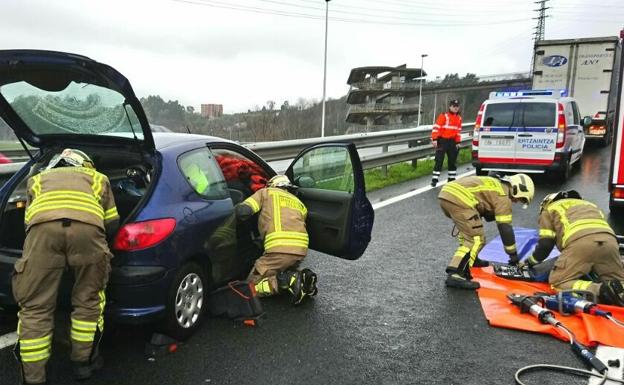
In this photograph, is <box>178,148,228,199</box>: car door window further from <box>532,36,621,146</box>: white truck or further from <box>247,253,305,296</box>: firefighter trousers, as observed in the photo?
<box>532,36,621,146</box>: white truck

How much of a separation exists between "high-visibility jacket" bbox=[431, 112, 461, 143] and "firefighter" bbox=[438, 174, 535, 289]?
5.44 m

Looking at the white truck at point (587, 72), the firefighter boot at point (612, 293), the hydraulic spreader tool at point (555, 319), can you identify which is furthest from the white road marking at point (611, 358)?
the white truck at point (587, 72)

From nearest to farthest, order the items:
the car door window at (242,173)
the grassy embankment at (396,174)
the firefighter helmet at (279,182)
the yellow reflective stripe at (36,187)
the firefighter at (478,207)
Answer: the yellow reflective stripe at (36,187) → the firefighter helmet at (279,182) → the car door window at (242,173) → the firefighter at (478,207) → the grassy embankment at (396,174)

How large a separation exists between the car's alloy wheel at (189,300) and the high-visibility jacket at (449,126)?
26.0 feet

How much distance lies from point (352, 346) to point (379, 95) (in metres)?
83.3

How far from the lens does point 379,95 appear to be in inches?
3322

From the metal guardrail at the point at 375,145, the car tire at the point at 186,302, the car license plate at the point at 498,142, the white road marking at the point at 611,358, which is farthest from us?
the car license plate at the point at 498,142

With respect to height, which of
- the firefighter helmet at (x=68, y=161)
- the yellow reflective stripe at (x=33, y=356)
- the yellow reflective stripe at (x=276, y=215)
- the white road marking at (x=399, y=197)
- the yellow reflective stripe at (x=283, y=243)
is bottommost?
the yellow reflective stripe at (x=33, y=356)

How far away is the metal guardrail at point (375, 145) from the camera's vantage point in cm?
786

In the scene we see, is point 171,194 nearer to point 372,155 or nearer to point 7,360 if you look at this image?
point 7,360

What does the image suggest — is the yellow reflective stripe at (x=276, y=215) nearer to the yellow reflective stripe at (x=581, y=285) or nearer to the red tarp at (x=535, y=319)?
the red tarp at (x=535, y=319)

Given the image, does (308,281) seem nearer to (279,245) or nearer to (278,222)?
(279,245)

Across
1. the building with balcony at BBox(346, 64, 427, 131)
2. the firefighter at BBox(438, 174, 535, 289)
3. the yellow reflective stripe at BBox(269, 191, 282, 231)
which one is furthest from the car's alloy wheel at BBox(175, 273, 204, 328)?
the building with balcony at BBox(346, 64, 427, 131)

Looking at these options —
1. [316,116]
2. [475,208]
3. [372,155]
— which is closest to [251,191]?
[475,208]
